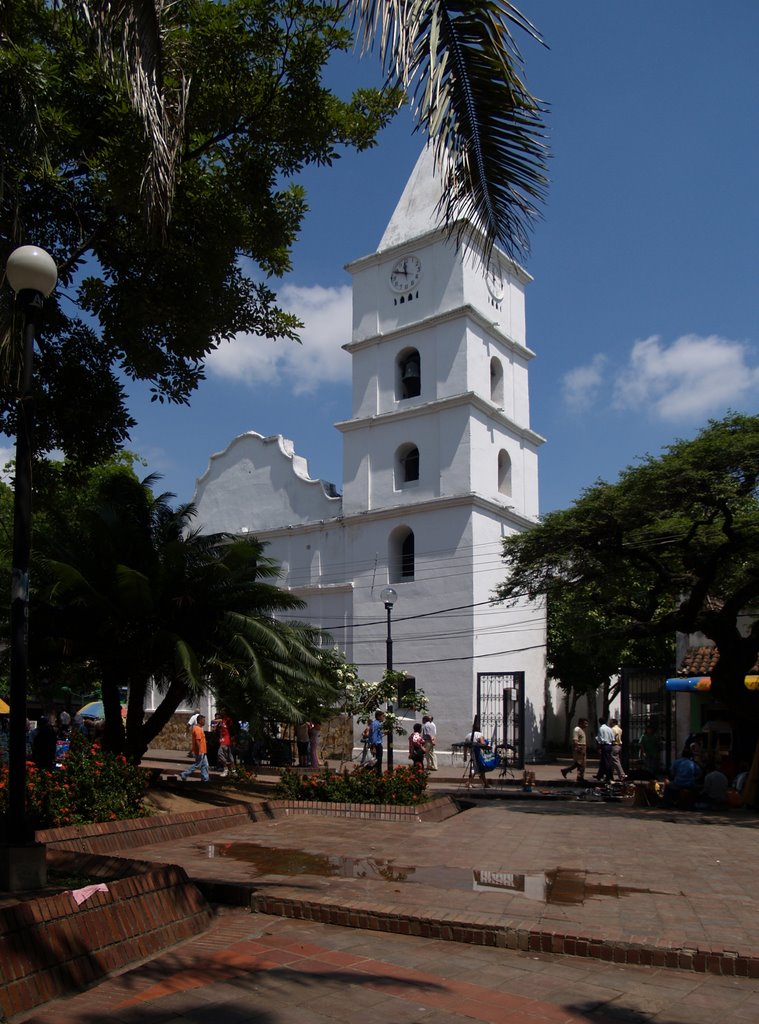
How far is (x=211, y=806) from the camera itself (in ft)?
38.4

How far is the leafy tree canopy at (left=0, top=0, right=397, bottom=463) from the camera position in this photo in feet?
22.4

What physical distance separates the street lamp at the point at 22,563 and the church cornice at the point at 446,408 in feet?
73.1

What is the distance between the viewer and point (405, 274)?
3039 cm

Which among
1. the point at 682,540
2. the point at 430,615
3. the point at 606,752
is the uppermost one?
the point at 682,540

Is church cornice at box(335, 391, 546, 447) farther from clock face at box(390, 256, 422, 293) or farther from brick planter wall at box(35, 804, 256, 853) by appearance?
brick planter wall at box(35, 804, 256, 853)

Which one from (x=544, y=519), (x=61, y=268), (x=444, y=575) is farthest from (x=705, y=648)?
(x=61, y=268)

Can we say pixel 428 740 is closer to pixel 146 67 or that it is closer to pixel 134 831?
pixel 134 831

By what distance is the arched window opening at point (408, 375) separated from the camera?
2980 cm

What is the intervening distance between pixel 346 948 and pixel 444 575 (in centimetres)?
2202

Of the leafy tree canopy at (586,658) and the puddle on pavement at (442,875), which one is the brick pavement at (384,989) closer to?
the puddle on pavement at (442,875)

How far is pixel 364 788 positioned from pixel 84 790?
4.31 metres

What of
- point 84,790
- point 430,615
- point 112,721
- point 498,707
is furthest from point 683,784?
point 430,615

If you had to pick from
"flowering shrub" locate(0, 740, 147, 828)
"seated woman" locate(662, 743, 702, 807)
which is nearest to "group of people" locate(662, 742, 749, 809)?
"seated woman" locate(662, 743, 702, 807)

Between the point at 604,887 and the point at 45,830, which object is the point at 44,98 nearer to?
the point at 45,830
